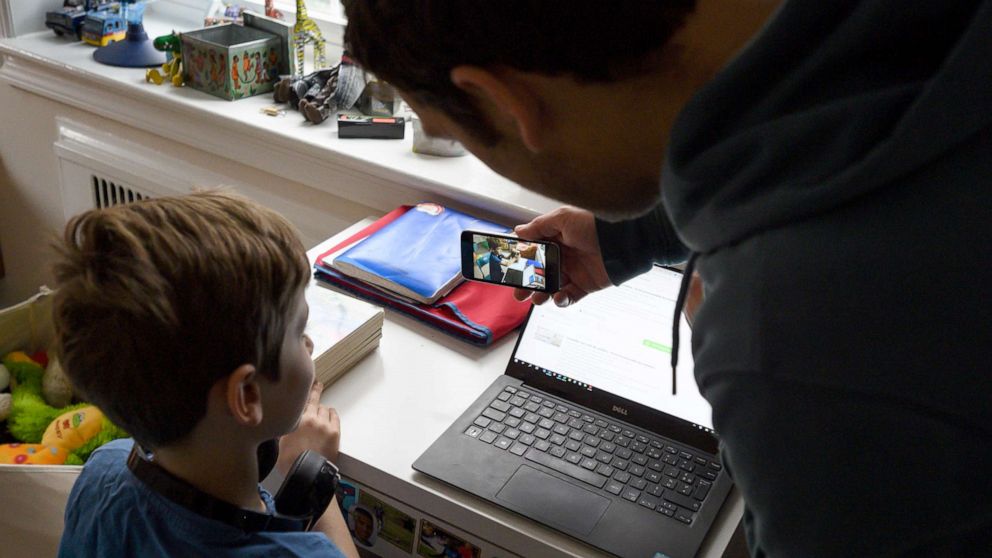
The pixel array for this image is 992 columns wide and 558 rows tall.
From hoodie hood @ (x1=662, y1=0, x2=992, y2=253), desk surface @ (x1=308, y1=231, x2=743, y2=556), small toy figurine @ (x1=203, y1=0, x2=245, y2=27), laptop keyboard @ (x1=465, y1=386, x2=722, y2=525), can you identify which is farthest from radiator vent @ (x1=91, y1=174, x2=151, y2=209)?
hoodie hood @ (x1=662, y1=0, x2=992, y2=253)

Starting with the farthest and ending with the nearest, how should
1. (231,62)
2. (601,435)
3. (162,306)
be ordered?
(231,62) → (601,435) → (162,306)

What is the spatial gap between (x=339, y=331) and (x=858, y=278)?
0.76 m

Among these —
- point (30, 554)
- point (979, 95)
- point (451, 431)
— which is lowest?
point (30, 554)

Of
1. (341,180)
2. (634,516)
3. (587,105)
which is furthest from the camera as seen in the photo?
(341,180)

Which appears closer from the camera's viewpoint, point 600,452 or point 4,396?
point 600,452

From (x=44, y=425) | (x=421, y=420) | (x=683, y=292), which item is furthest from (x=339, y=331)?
(x=44, y=425)

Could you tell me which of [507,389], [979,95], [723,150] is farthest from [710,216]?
[507,389]

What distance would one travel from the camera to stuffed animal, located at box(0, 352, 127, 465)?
1.43 m

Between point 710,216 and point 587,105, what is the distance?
0.37 ft

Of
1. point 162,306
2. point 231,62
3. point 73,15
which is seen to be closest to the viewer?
point 162,306

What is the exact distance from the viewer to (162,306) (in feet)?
2.42

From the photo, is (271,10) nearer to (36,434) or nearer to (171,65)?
(171,65)

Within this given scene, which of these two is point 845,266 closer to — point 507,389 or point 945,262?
point 945,262

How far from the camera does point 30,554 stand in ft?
3.59
